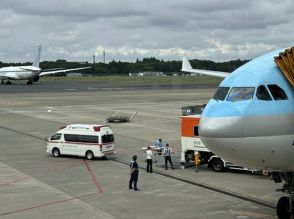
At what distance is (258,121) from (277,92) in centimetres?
108

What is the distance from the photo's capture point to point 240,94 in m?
14.6

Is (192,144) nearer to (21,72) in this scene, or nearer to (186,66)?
(186,66)

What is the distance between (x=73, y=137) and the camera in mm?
34125

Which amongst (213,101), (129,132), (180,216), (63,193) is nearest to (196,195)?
(180,216)

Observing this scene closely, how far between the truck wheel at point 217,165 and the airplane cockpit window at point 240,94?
14.4 m

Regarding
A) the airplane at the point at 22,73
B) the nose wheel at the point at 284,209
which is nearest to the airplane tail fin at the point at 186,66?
the nose wheel at the point at 284,209

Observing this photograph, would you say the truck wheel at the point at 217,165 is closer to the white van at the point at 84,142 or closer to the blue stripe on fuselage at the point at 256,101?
the white van at the point at 84,142

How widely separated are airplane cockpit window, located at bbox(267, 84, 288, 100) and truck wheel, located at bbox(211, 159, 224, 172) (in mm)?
14602

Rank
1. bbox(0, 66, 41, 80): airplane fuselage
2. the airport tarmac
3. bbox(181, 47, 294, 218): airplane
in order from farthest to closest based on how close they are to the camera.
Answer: bbox(0, 66, 41, 80): airplane fuselage < the airport tarmac < bbox(181, 47, 294, 218): airplane

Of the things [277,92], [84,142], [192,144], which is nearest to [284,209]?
[277,92]

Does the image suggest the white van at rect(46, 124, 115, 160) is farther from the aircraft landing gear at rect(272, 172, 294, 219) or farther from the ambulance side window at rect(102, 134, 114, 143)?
the aircraft landing gear at rect(272, 172, 294, 219)

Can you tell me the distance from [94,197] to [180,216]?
4983mm

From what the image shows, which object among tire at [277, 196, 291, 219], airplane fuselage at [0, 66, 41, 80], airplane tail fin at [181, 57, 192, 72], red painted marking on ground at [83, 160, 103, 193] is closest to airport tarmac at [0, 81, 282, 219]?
red painted marking on ground at [83, 160, 103, 193]

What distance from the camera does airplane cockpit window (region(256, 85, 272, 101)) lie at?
566 inches
